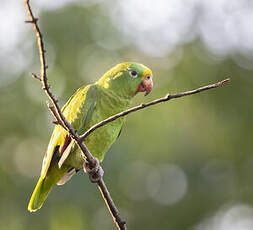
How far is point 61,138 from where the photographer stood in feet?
13.1

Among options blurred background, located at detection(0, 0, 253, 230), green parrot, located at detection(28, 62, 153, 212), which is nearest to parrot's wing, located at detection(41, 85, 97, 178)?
green parrot, located at detection(28, 62, 153, 212)

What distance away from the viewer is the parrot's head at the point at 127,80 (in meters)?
4.39

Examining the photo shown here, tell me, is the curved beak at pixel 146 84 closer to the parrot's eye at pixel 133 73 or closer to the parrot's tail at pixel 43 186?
the parrot's eye at pixel 133 73

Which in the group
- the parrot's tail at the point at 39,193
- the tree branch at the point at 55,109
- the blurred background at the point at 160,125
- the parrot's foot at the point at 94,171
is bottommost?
the blurred background at the point at 160,125

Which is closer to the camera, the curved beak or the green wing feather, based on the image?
the green wing feather

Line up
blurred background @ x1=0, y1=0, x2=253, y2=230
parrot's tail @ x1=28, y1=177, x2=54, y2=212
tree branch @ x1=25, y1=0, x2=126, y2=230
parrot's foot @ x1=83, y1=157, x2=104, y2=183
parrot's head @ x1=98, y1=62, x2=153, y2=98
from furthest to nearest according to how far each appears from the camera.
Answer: blurred background @ x1=0, y1=0, x2=253, y2=230 → parrot's head @ x1=98, y1=62, x2=153, y2=98 → parrot's tail @ x1=28, y1=177, x2=54, y2=212 → parrot's foot @ x1=83, y1=157, x2=104, y2=183 → tree branch @ x1=25, y1=0, x2=126, y2=230

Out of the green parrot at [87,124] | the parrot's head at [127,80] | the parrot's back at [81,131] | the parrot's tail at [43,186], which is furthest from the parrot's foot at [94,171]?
the parrot's head at [127,80]

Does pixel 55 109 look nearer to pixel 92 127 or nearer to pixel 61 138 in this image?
pixel 92 127

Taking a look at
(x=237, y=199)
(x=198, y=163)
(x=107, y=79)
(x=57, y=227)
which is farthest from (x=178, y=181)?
(x=107, y=79)

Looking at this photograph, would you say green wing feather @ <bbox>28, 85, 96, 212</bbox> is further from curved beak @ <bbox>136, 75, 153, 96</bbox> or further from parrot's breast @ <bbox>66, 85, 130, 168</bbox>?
curved beak @ <bbox>136, 75, 153, 96</bbox>

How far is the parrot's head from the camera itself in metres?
4.39

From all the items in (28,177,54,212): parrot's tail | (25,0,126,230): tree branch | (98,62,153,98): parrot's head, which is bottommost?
(28,177,54,212): parrot's tail

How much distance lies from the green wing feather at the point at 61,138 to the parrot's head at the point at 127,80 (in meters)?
0.19

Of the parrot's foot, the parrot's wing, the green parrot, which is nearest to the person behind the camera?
the parrot's foot
